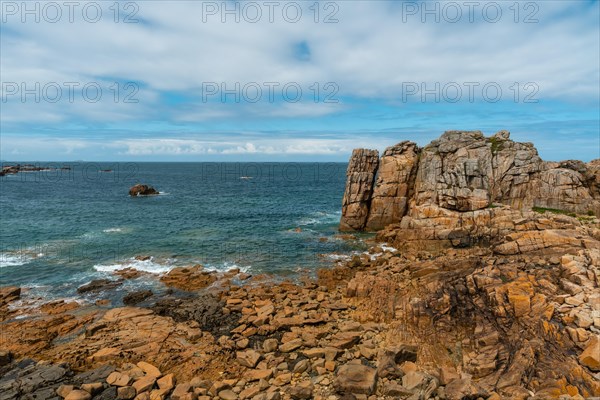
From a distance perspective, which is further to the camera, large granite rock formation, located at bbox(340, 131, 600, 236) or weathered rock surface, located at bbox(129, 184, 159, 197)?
weathered rock surface, located at bbox(129, 184, 159, 197)

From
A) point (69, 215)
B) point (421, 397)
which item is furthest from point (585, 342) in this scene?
point (69, 215)

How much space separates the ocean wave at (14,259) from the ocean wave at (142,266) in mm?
8366

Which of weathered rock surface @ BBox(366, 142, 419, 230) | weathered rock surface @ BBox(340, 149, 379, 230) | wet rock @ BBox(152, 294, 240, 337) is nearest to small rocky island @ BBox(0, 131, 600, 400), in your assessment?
wet rock @ BBox(152, 294, 240, 337)

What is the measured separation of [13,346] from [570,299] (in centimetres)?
3407

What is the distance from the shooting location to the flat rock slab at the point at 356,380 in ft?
53.5

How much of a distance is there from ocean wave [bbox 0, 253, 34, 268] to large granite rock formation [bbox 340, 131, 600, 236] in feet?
132

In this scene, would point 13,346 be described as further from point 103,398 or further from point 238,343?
point 238,343

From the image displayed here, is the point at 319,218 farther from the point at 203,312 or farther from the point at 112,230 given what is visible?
the point at 203,312

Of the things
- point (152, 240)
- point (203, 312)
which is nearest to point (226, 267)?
point (203, 312)

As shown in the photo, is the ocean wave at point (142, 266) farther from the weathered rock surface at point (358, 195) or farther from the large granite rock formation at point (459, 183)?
the large granite rock formation at point (459, 183)

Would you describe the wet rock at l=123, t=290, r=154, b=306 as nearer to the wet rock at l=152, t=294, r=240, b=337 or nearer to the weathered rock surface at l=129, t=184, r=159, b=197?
the wet rock at l=152, t=294, r=240, b=337

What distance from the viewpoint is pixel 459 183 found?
45750 millimetres

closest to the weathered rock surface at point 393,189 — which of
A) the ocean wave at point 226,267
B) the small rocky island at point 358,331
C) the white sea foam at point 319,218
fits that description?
the white sea foam at point 319,218

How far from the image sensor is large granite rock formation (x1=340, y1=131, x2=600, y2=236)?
4378 centimetres
